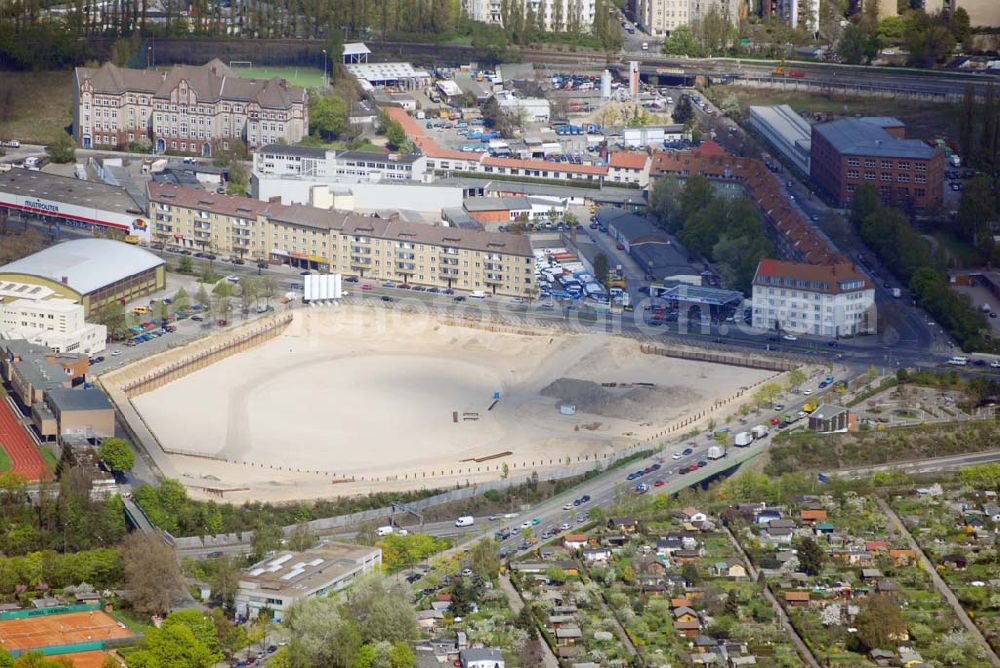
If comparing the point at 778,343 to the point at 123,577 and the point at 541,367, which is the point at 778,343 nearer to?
the point at 541,367

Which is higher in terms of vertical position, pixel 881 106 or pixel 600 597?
pixel 881 106

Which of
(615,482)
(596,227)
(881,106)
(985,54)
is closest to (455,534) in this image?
(615,482)

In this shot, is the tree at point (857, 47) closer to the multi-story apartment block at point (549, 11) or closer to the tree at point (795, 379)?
the multi-story apartment block at point (549, 11)

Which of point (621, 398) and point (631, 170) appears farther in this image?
point (631, 170)

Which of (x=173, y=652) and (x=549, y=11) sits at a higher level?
(x=549, y=11)

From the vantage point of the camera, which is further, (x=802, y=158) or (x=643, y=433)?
(x=802, y=158)

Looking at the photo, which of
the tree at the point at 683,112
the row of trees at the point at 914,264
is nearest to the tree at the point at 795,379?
the row of trees at the point at 914,264

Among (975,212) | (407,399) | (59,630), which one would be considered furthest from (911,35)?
(59,630)

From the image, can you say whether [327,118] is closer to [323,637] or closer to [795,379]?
[795,379]
